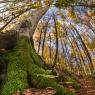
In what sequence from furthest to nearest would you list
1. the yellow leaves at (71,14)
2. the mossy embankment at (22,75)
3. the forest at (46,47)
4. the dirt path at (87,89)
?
the yellow leaves at (71,14), the dirt path at (87,89), the forest at (46,47), the mossy embankment at (22,75)

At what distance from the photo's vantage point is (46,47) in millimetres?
28219

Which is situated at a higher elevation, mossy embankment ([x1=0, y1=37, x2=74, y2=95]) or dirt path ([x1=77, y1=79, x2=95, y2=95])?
mossy embankment ([x1=0, y1=37, x2=74, y2=95])

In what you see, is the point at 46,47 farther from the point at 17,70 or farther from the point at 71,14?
the point at 17,70

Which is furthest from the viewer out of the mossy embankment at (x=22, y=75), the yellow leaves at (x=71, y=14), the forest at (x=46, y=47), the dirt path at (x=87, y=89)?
the yellow leaves at (x=71, y=14)

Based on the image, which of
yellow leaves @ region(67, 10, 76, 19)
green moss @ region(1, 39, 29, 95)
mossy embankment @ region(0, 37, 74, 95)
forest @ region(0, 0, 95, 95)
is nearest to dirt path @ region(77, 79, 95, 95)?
forest @ region(0, 0, 95, 95)

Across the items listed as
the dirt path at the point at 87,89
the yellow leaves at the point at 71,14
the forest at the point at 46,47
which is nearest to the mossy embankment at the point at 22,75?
the forest at the point at 46,47

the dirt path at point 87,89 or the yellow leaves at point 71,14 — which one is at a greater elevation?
the yellow leaves at point 71,14

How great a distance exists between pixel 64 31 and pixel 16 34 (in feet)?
50.9

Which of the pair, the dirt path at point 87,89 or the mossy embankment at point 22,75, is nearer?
the mossy embankment at point 22,75

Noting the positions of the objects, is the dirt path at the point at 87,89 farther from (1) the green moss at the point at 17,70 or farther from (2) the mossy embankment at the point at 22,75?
(1) the green moss at the point at 17,70

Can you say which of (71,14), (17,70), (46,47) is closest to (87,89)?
(17,70)

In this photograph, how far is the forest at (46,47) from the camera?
4.28 metres

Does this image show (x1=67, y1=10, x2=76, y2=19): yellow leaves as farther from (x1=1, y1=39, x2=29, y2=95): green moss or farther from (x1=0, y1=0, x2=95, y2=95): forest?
(x1=1, y1=39, x2=29, y2=95): green moss

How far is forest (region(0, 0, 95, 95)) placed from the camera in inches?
169
